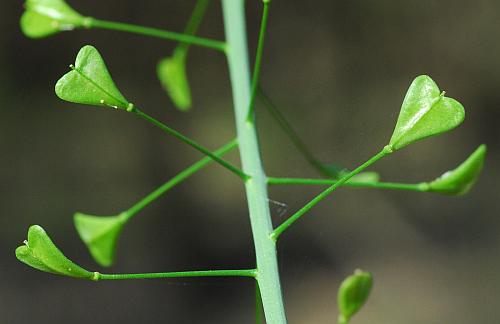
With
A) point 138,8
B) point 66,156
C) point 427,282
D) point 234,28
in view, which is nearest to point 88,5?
point 138,8

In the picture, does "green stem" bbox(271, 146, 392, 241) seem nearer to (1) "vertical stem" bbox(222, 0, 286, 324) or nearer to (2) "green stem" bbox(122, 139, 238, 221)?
(1) "vertical stem" bbox(222, 0, 286, 324)

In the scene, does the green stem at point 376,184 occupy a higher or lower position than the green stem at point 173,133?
lower

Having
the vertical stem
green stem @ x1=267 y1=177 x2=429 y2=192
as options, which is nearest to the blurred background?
the vertical stem

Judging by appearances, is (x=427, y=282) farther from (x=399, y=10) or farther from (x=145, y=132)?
(x=145, y=132)

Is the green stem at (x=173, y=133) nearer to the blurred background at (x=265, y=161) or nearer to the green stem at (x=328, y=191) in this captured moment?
the green stem at (x=328, y=191)

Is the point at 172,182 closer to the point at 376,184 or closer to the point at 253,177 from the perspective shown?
the point at 253,177

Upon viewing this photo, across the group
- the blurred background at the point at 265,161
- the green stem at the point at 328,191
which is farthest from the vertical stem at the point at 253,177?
the blurred background at the point at 265,161
